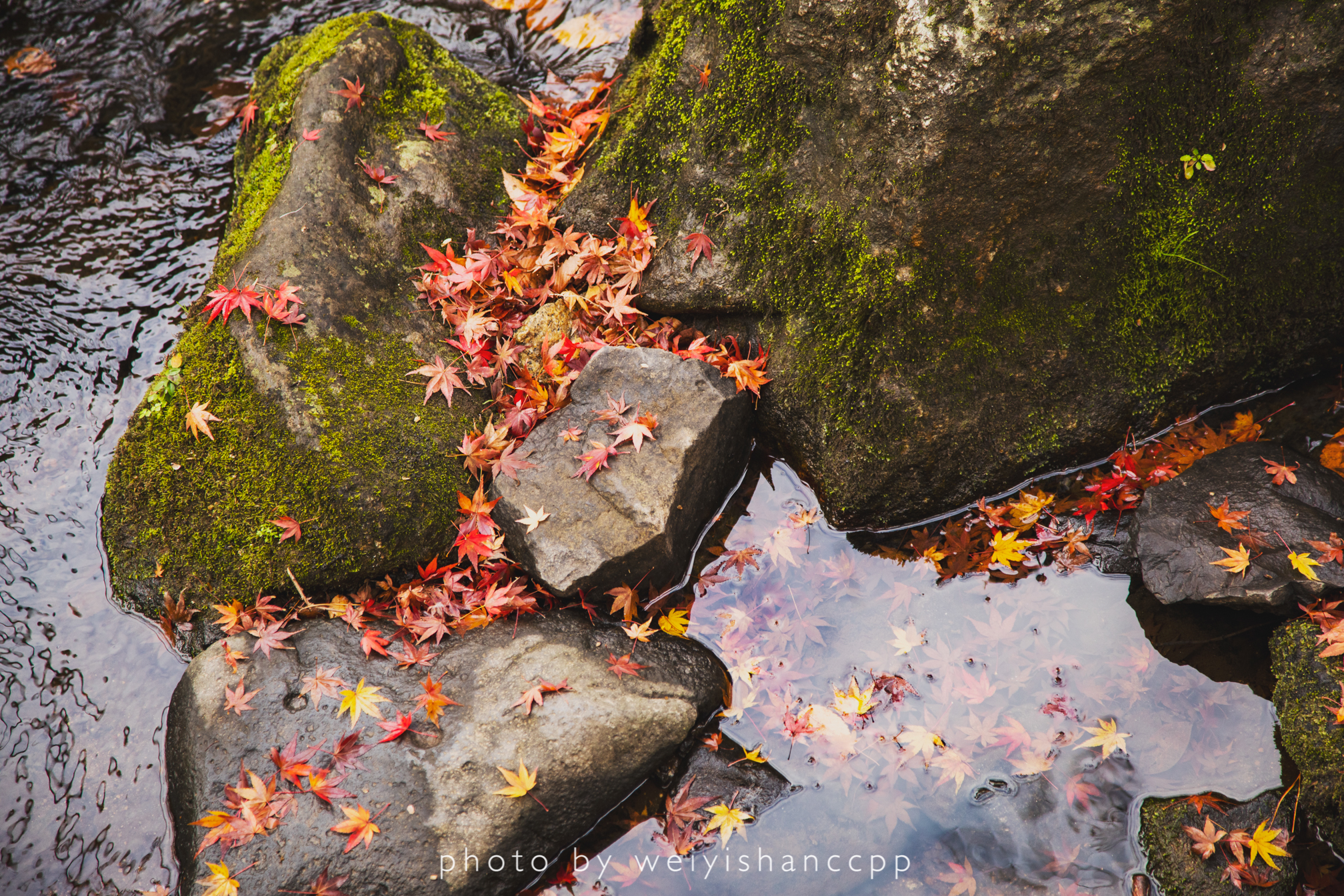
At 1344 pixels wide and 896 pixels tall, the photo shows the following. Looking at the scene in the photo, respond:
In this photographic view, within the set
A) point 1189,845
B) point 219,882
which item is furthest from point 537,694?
point 1189,845

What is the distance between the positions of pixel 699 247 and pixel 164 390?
3019mm

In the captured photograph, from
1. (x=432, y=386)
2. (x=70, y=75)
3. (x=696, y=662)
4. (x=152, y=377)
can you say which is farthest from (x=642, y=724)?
(x=70, y=75)

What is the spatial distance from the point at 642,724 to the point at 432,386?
2054 millimetres

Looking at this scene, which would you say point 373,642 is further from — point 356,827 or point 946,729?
point 946,729

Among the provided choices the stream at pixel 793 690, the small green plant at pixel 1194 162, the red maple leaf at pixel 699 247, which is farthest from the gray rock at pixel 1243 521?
the red maple leaf at pixel 699 247

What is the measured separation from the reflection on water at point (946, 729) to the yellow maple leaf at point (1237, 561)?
490mm

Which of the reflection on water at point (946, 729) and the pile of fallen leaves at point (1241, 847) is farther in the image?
the reflection on water at point (946, 729)

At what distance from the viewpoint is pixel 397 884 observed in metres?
3.06

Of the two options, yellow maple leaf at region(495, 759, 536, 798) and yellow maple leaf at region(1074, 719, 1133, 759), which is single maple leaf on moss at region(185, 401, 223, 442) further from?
yellow maple leaf at region(1074, 719, 1133, 759)

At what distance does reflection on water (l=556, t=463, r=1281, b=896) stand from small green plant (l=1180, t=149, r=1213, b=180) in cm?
205

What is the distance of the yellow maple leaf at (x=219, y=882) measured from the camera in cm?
304

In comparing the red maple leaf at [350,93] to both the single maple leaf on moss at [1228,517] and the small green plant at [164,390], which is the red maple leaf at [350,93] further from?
the single maple leaf on moss at [1228,517]

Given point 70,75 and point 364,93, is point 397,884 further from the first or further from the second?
point 70,75

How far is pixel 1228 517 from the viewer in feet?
11.6
